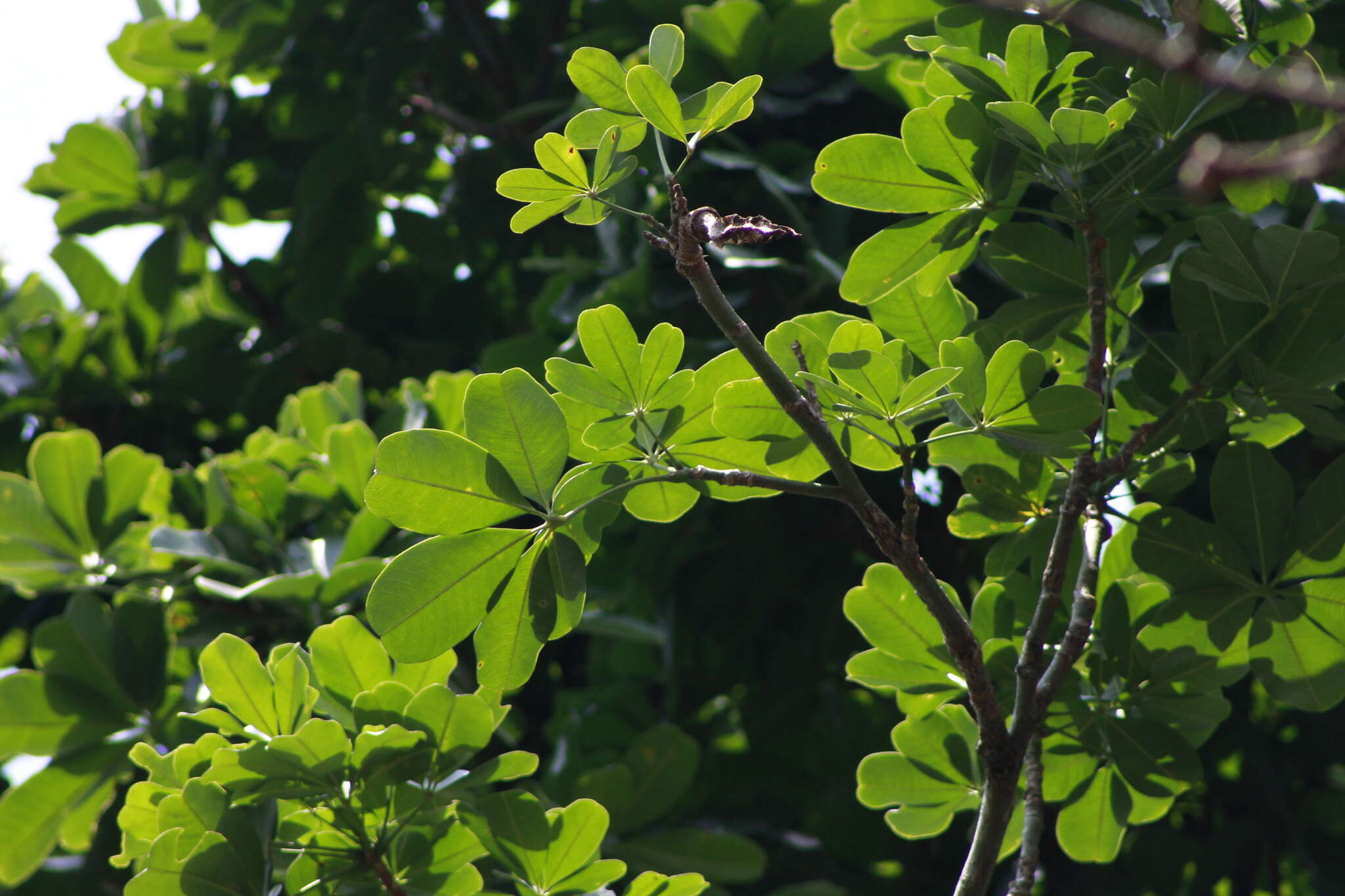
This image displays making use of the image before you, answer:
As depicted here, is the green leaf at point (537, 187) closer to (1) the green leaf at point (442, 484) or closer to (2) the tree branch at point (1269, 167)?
(1) the green leaf at point (442, 484)

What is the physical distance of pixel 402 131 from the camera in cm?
225

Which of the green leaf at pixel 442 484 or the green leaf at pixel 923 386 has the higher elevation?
the green leaf at pixel 442 484

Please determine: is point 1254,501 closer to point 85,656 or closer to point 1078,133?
point 1078,133

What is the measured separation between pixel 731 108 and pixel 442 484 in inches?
11.8

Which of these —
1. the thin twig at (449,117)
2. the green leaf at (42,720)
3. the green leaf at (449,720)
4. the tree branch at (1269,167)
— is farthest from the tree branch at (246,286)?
the tree branch at (1269,167)

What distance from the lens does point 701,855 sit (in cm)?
129

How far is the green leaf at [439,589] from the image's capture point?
73 cm

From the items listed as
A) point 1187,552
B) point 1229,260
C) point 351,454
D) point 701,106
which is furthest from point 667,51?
point 351,454

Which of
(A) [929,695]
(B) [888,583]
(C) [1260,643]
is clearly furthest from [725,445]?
(C) [1260,643]

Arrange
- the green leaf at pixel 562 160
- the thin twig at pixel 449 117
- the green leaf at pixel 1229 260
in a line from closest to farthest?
the green leaf at pixel 562 160
the green leaf at pixel 1229 260
the thin twig at pixel 449 117

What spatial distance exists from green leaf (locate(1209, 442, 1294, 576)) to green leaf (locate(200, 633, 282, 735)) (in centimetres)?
75

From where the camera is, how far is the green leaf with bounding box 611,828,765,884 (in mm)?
1286

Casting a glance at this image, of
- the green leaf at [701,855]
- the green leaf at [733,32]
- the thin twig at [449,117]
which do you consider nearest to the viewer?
the green leaf at [701,855]

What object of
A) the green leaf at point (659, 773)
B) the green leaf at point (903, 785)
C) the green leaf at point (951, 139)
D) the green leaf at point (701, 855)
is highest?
the green leaf at point (951, 139)
